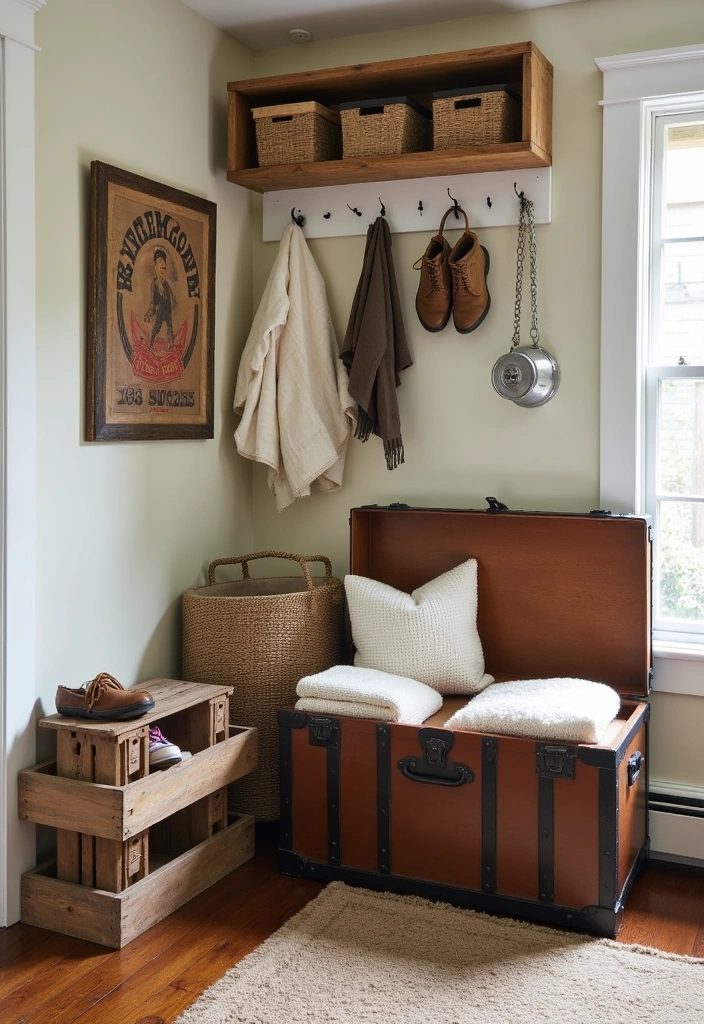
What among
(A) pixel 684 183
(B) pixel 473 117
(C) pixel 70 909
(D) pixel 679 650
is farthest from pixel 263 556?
(A) pixel 684 183

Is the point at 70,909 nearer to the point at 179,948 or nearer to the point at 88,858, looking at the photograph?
the point at 88,858

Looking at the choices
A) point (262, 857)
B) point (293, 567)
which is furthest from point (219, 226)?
point (262, 857)

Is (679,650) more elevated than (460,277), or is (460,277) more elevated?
(460,277)

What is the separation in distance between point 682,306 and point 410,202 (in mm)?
901

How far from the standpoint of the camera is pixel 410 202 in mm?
3168

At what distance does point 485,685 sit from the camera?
291cm

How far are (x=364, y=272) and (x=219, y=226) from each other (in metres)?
0.51

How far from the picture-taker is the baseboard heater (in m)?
2.86

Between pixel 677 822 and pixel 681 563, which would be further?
pixel 681 563

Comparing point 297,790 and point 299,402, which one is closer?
point 297,790

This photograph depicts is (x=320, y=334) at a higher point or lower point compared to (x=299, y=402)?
higher

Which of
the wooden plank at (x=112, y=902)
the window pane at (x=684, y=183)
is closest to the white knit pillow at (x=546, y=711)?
the wooden plank at (x=112, y=902)

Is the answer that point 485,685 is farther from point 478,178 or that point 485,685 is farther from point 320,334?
point 478,178

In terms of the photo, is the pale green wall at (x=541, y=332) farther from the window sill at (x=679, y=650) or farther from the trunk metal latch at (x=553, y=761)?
the trunk metal latch at (x=553, y=761)
